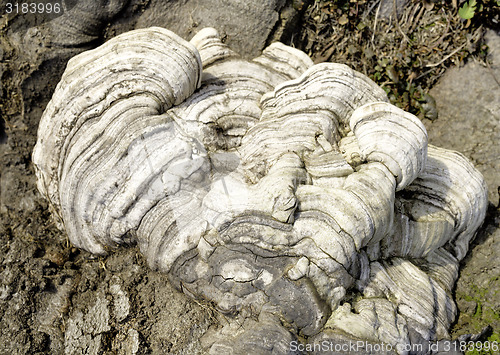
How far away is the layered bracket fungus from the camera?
9.81 ft

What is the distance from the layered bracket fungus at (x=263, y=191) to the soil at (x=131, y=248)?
27 cm

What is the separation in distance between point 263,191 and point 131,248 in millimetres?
1347

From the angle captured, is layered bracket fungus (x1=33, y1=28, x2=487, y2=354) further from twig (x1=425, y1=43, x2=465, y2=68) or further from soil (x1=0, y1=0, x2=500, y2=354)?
twig (x1=425, y1=43, x2=465, y2=68)

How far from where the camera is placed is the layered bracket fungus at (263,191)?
2.99 m

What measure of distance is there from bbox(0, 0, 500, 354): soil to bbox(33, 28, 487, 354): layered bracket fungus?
0.27 metres

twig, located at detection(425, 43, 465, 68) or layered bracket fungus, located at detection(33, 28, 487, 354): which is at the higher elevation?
twig, located at detection(425, 43, 465, 68)

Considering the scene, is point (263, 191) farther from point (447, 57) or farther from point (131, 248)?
point (447, 57)

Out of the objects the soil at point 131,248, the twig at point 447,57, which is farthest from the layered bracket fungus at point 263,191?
the twig at point 447,57

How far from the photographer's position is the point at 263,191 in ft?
10.2

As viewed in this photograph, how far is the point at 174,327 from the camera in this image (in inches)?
132

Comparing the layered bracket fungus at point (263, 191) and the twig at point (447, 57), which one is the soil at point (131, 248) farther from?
the layered bracket fungus at point (263, 191)

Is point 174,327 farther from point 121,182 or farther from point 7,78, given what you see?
point 7,78

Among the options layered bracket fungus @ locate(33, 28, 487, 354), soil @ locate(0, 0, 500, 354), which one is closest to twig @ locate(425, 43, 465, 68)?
soil @ locate(0, 0, 500, 354)

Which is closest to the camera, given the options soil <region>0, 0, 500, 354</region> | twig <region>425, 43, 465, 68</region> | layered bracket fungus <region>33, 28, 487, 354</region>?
layered bracket fungus <region>33, 28, 487, 354</region>
